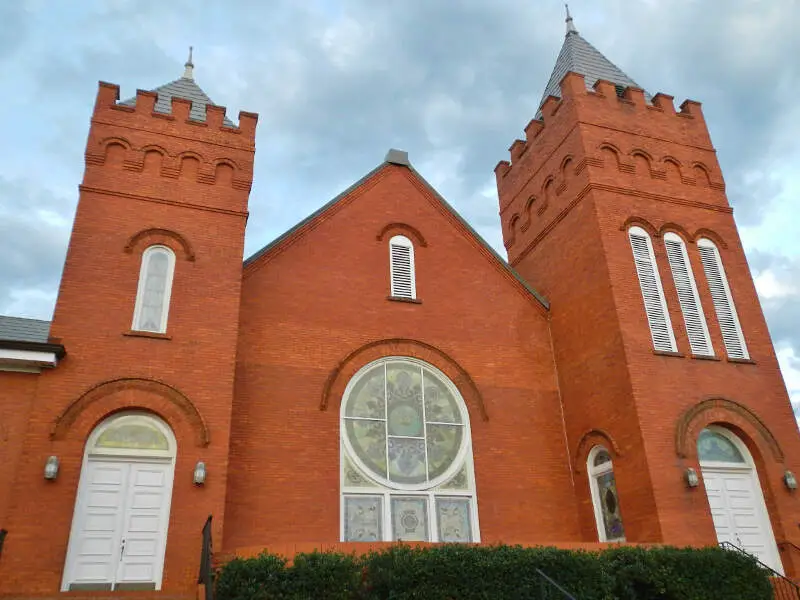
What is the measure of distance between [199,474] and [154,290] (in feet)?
12.1

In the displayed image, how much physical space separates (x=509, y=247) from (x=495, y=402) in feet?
21.0

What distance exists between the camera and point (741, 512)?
13508 millimetres

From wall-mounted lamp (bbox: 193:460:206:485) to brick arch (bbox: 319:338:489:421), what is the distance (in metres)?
3.47

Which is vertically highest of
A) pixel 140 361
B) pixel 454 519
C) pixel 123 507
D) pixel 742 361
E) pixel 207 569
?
pixel 742 361

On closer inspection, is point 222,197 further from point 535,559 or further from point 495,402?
point 535,559

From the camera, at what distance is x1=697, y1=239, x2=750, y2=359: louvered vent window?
15.2 m

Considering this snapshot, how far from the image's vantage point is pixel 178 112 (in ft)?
49.0

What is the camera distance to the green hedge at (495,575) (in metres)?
9.20

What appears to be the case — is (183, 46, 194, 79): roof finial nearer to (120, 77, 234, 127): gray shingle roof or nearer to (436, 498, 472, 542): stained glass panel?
(120, 77, 234, 127): gray shingle roof

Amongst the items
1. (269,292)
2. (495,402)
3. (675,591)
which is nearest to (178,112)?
(269,292)

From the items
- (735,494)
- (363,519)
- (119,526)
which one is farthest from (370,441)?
(735,494)

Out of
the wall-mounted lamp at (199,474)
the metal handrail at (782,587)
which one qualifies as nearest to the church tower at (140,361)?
the wall-mounted lamp at (199,474)

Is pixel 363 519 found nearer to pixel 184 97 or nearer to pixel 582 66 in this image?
pixel 184 97

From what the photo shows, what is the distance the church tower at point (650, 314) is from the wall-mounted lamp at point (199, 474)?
786 centimetres
